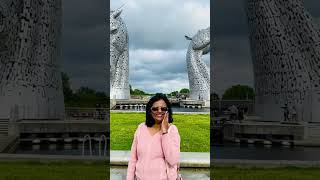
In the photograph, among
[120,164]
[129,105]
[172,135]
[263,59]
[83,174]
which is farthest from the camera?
[129,105]

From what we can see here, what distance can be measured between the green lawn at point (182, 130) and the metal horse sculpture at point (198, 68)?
237 inches

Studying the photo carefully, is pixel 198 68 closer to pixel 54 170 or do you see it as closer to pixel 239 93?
pixel 239 93

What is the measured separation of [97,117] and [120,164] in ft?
20.0

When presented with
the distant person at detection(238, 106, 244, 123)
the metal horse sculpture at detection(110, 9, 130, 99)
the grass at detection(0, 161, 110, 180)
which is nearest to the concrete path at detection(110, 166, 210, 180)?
the grass at detection(0, 161, 110, 180)

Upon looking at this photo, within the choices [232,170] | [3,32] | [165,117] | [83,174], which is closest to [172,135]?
[165,117]

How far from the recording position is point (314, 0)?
43.7 ft

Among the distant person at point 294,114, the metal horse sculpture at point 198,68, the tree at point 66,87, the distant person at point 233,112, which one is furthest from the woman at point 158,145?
the metal horse sculpture at point 198,68

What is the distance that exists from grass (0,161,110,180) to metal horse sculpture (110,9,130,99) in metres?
20.8

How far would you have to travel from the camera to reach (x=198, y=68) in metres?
33.3

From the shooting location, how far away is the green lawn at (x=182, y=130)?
17.7m

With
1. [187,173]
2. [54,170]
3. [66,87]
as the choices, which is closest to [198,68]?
[66,87]

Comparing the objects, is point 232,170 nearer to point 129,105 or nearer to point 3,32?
point 3,32

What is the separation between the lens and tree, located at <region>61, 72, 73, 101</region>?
568 inches

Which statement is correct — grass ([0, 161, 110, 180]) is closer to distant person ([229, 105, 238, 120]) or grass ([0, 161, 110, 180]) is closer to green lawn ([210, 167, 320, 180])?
green lawn ([210, 167, 320, 180])
